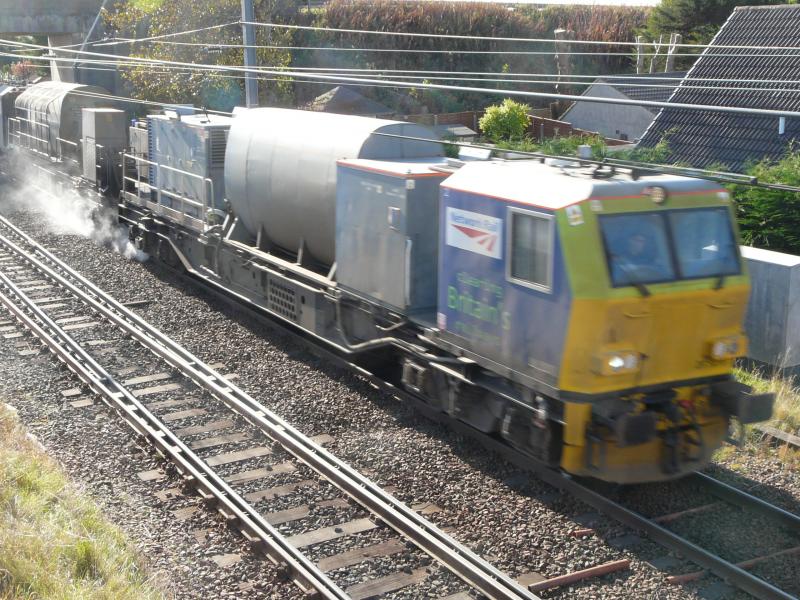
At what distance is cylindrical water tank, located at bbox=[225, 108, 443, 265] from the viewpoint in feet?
39.2

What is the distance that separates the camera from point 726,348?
8.87 m

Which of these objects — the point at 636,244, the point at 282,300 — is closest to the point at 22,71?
the point at 282,300

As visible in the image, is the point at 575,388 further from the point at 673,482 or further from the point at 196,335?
the point at 196,335

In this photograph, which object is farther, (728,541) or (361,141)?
(361,141)

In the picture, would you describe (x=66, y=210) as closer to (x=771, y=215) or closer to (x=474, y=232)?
(x=771, y=215)

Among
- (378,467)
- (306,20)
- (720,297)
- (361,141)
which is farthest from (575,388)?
(306,20)

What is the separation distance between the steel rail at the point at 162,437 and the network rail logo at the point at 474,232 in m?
3.42

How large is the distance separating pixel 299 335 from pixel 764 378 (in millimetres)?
6720

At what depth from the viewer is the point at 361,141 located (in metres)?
11.8

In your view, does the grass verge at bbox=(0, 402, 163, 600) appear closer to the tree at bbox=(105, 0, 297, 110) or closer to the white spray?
the white spray

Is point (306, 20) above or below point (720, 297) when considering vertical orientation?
above

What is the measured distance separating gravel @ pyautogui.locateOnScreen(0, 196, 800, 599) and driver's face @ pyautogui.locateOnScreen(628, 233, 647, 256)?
2.45 meters

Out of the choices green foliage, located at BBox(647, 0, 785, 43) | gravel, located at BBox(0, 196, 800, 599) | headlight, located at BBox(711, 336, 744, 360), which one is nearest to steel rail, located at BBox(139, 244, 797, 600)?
gravel, located at BBox(0, 196, 800, 599)

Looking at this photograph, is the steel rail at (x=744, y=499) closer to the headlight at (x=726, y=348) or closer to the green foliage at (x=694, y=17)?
the headlight at (x=726, y=348)
